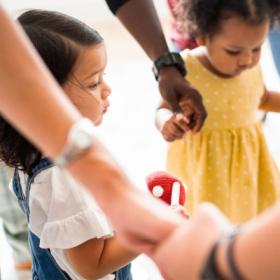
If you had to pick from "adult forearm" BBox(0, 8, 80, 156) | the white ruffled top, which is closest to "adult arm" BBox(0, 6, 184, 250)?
"adult forearm" BBox(0, 8, 80, 156)

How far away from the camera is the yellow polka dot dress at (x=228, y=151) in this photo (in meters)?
1.24

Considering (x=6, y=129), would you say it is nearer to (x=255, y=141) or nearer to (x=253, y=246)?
(x=253, y=246)

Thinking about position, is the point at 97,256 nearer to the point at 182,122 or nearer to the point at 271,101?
the point at 182,122

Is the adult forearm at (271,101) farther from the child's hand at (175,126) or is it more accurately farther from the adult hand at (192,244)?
the adult hand at (192,244)

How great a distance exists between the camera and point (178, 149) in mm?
1305

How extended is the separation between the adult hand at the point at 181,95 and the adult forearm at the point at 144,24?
0.18 feet

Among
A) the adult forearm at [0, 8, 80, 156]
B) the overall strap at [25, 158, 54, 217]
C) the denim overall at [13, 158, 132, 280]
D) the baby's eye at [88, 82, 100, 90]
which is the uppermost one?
the adult forearm at [0, 8, 80, 156]

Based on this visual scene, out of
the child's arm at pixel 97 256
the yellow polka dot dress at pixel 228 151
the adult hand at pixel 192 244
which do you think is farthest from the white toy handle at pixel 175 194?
the adult hand at pixel 192 244

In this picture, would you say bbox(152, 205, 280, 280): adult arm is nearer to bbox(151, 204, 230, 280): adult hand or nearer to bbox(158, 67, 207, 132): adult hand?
bbox(151, 204, 230, 280): adult hand

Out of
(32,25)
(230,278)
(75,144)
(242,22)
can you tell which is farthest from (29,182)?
(242,22)

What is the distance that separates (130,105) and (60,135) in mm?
2016

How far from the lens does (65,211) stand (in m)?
0.75

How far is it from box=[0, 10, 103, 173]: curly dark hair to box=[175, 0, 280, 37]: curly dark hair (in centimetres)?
40

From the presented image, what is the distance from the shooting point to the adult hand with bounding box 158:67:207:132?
0.99 meters
